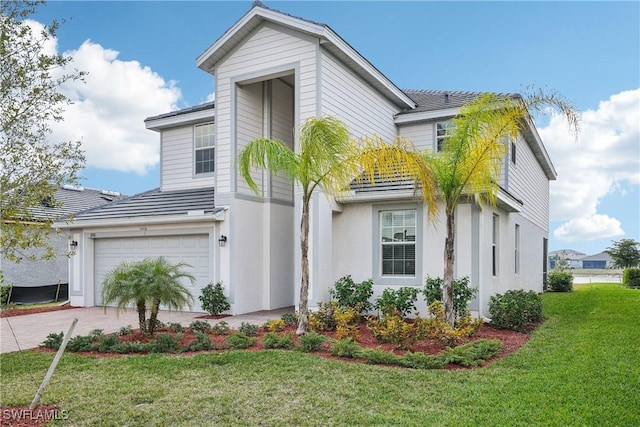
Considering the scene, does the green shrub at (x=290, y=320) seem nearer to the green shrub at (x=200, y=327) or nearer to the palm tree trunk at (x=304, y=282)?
the palm tree trunk at (x=304, y=282)

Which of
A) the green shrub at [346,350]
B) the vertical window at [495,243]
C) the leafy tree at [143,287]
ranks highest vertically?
the vertical window at [495,243]

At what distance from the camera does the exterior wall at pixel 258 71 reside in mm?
11391

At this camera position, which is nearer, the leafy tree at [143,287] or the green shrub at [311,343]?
the green shrub at [311,343]

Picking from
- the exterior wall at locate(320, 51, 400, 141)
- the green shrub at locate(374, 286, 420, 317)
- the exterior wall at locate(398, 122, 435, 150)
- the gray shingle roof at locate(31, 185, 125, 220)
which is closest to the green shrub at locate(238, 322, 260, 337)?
the green shrub at locate(374, 286, 420, 317)

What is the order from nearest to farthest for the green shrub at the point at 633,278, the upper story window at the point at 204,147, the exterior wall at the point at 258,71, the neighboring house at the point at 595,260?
the exterior wall at the point at 258,71 < the upper story window at the point at 204,147 < the green shrub at the point at 633,278 < the neighboring house at the point at 595,260

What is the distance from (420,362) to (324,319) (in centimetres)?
322

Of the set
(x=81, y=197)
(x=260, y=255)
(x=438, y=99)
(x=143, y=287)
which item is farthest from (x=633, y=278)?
(x=81, y=197)

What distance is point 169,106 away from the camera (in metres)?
16.7

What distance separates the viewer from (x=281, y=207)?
44.2 ft

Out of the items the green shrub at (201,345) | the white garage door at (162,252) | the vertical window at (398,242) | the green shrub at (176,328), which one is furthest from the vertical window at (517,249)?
the green shrub at (201,345)

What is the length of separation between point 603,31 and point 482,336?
27.8 feet

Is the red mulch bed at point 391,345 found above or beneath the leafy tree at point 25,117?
beneath

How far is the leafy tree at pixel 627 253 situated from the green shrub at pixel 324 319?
31.4m

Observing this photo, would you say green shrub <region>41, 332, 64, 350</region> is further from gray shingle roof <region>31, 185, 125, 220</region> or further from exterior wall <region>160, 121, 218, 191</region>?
gray shingle roof <region>31, 185, 125, 220</region>
